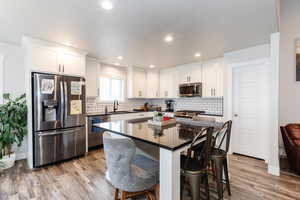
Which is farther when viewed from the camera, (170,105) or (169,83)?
(170,105)

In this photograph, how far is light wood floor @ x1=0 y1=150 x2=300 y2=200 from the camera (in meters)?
1.97

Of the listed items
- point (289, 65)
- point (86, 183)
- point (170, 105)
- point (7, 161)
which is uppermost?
point (289, 65)

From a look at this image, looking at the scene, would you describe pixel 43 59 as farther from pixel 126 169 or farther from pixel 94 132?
pixel 126 169

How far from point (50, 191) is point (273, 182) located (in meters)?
3.46

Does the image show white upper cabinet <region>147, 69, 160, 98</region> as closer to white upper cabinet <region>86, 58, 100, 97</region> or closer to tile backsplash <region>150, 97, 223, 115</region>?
tile backsplash <region>150, 97, 223, 115</region>

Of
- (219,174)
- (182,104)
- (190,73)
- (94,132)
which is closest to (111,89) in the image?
(94,132)

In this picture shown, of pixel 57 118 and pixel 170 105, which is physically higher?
pixel 170 105

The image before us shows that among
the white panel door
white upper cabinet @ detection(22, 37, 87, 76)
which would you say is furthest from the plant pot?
the white panel door

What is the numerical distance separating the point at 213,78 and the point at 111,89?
3.30 meters

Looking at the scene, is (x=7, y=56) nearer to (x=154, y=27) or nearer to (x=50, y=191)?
(x=50, y=191)

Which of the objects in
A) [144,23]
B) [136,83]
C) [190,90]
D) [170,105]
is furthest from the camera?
[170,105]

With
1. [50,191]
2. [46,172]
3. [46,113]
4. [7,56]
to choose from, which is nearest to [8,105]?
[46,113]

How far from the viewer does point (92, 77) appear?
397 centimetres

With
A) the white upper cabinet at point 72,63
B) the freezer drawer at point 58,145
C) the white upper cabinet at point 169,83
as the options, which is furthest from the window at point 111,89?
the freezer drawer at point 58,145
